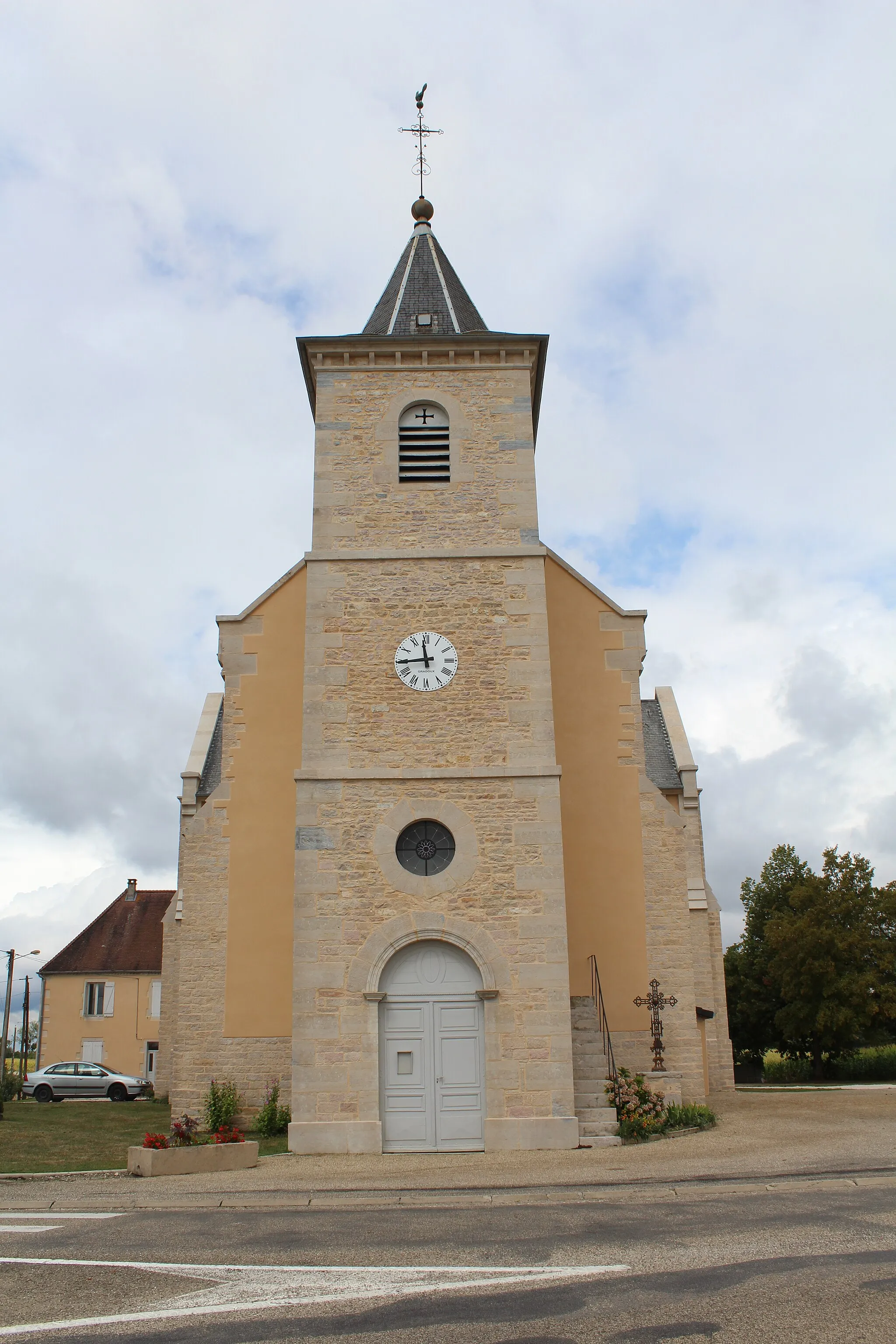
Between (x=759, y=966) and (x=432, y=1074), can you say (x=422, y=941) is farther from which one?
(x=759, y=966)

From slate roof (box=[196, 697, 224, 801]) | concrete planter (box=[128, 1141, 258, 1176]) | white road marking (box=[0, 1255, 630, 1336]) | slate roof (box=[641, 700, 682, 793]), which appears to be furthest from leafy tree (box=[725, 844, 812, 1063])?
white road marking (box=[0, 1255, 630, 1336])

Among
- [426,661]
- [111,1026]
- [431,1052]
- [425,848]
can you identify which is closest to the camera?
[431,1052]

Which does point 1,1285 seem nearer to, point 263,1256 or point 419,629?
point 263,1256

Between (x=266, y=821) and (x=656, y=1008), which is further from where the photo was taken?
(x=266, y=821)

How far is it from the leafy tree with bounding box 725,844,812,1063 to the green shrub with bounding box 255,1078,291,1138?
25652 mm

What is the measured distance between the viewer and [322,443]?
1622cm

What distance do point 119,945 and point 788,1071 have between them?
2348 cm

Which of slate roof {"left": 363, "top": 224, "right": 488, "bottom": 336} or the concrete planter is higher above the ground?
slate roof {"left": 363, "top": 224, "right": 488, "bottom": 336}

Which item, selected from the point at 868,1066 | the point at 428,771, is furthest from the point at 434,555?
the point at 868,1066

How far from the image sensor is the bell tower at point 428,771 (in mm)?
13219

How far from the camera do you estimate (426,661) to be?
14867mm

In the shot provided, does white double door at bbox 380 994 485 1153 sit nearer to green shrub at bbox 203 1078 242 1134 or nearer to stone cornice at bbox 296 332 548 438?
green shrub at bbox 203 1078 242 1134

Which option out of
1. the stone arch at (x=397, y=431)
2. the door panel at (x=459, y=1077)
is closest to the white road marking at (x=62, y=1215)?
the door panel at (x=459, y=1077)

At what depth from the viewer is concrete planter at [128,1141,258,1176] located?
11.0 m
